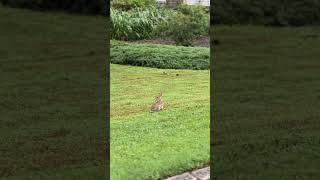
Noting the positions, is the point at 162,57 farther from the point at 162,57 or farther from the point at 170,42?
the point at 170,42

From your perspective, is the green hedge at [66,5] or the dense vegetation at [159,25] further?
the dense vegetation at [159,25]

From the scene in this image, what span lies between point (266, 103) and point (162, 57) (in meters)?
3.81

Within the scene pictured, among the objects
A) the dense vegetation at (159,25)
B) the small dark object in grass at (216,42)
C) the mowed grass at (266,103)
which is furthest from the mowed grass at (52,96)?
the small dark object in grass at (216,42)

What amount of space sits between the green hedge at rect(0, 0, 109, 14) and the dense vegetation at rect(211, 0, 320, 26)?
2690 millimetres

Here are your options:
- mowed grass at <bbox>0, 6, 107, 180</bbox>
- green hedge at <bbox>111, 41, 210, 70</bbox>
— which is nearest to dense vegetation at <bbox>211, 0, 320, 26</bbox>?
green hedge at <bbox>111, 41, 210, 70</bbox>

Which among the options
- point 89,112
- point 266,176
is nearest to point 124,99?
point 89,112

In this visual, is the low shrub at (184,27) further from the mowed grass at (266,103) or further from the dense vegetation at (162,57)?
the dense vegetation at (162,57)

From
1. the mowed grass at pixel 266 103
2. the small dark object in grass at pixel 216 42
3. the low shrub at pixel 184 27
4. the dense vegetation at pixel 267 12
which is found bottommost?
the mowed grass at pixel 266 103

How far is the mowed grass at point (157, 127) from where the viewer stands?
14.4 feet

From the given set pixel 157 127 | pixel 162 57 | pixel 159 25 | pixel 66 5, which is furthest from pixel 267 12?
pixel 157 127

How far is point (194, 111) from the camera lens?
6.43 meters

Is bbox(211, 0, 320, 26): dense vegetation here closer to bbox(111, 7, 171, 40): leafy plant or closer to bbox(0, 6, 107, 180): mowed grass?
bbox(111, 7, 171, 40): leafy plant

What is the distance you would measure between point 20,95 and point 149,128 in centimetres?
232

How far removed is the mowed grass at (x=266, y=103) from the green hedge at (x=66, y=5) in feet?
7.21
